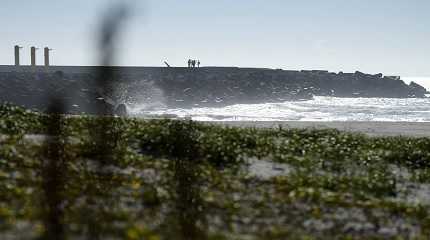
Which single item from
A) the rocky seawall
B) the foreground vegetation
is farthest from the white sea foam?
the foreground vegetation

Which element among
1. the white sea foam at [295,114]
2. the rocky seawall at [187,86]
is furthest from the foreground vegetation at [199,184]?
Result: the white sea foam at [295,114]

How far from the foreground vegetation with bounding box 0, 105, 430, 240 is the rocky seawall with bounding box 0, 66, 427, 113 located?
18414mm

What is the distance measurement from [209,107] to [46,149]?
48363mm

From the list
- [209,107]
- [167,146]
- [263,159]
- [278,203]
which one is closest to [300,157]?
[263,159]

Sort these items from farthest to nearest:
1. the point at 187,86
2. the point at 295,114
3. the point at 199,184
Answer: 1. the point at 187,86
2. the point at 295,114
3. the point at 199,184

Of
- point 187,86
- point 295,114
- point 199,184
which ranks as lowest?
point 295,114

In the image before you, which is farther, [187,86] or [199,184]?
[187,86]

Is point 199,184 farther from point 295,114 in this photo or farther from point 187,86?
point 187,86

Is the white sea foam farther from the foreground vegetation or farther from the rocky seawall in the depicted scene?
the foreground vegetation

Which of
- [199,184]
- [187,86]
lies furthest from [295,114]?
[199,184]

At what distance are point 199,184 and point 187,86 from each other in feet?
207

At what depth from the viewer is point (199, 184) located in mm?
9273

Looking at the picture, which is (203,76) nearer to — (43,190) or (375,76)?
(375,76)

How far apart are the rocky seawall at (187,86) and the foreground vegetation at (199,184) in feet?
60.4
